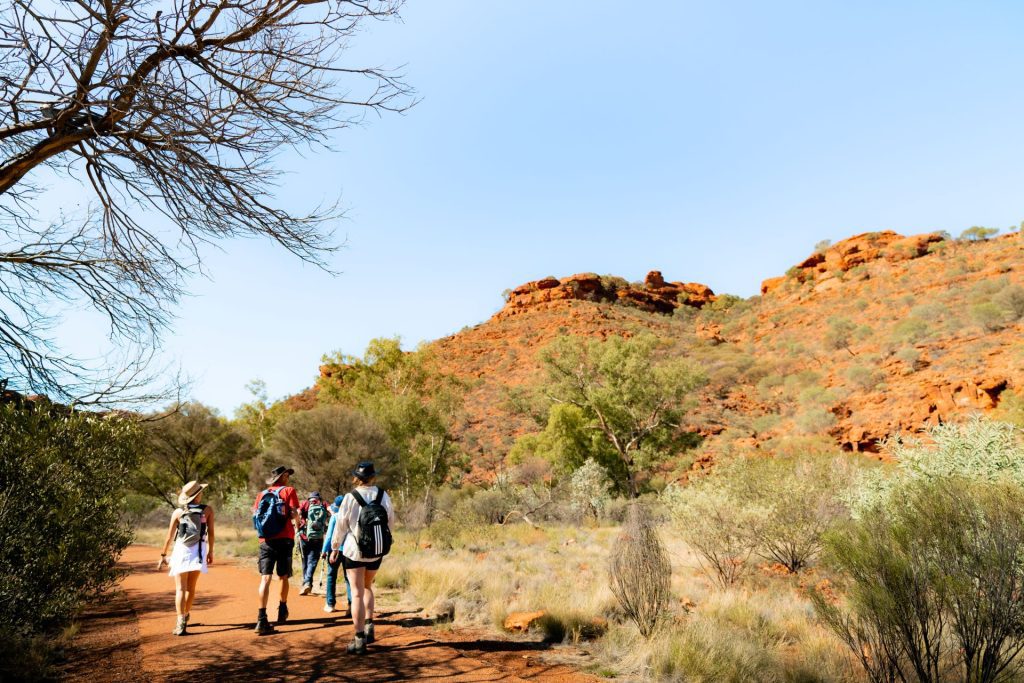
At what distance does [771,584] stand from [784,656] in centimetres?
402

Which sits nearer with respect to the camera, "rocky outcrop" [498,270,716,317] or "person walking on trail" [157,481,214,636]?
"person walking on trail" [157,481,214,636]

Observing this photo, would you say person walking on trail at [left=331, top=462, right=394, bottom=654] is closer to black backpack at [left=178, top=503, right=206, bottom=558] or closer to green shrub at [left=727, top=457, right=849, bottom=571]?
black backpack at [left=178, top=503, right=206, bottom=558]

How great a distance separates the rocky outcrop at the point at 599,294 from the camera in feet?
268

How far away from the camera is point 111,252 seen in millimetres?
5695

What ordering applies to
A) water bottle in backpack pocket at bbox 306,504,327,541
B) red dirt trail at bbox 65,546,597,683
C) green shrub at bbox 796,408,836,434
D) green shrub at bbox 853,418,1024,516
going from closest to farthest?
red dirt trail at bbox 65,546,597,683 → green shrub at bbox 853,418,1024,516 → water bottle in backpack pocket at bbox 306,504,327,541 → green shrub at bbox 796,408,836,434

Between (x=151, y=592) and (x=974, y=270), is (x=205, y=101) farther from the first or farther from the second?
(x=974, y=270)

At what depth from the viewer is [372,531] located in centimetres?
533

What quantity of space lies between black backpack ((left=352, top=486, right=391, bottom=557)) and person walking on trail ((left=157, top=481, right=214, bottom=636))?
7.23ft

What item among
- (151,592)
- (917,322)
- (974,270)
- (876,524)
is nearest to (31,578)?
(151,592)

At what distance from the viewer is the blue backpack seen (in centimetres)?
648

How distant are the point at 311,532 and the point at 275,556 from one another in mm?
1734

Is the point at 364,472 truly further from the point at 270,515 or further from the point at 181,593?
the point at 181,593

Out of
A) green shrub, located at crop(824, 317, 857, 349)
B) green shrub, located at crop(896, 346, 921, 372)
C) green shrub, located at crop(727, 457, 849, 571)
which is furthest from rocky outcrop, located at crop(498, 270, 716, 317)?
green shrub, located at crop(727, 457, 849, 571)

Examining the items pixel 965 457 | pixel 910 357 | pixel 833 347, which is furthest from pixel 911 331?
pixel 965 457
